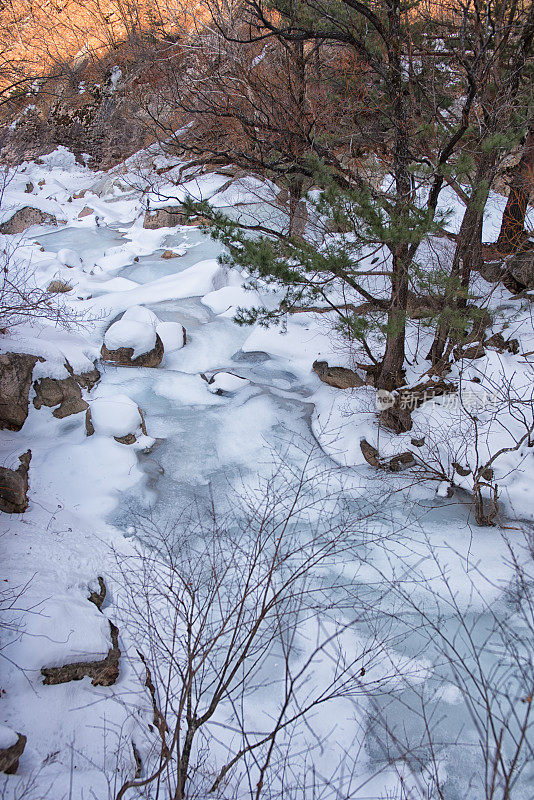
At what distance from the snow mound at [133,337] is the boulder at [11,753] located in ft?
23.1

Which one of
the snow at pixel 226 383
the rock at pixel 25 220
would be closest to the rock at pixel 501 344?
the snow at pixel 226 383

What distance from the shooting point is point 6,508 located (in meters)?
5.74

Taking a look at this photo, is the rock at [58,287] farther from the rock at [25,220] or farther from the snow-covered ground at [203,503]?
the rock at [25,220]

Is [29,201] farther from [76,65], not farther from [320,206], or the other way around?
[320,206]

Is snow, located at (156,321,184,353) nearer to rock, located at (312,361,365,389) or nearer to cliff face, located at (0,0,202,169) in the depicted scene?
rock, located at (312,361,365,389)

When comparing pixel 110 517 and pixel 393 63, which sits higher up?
pixel 393 63

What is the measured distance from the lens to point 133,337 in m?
9.87

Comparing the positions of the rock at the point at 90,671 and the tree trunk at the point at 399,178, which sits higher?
the tree trunk at the point at 399,178

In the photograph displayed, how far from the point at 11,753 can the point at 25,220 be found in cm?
1741

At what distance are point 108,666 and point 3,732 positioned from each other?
108 centimetres

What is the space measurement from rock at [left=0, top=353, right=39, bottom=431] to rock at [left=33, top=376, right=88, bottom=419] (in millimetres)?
192

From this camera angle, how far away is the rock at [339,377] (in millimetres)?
8766

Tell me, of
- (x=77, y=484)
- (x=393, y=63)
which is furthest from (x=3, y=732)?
(x=393, y=63)

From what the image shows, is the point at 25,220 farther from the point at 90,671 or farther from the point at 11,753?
the point at 11,753
